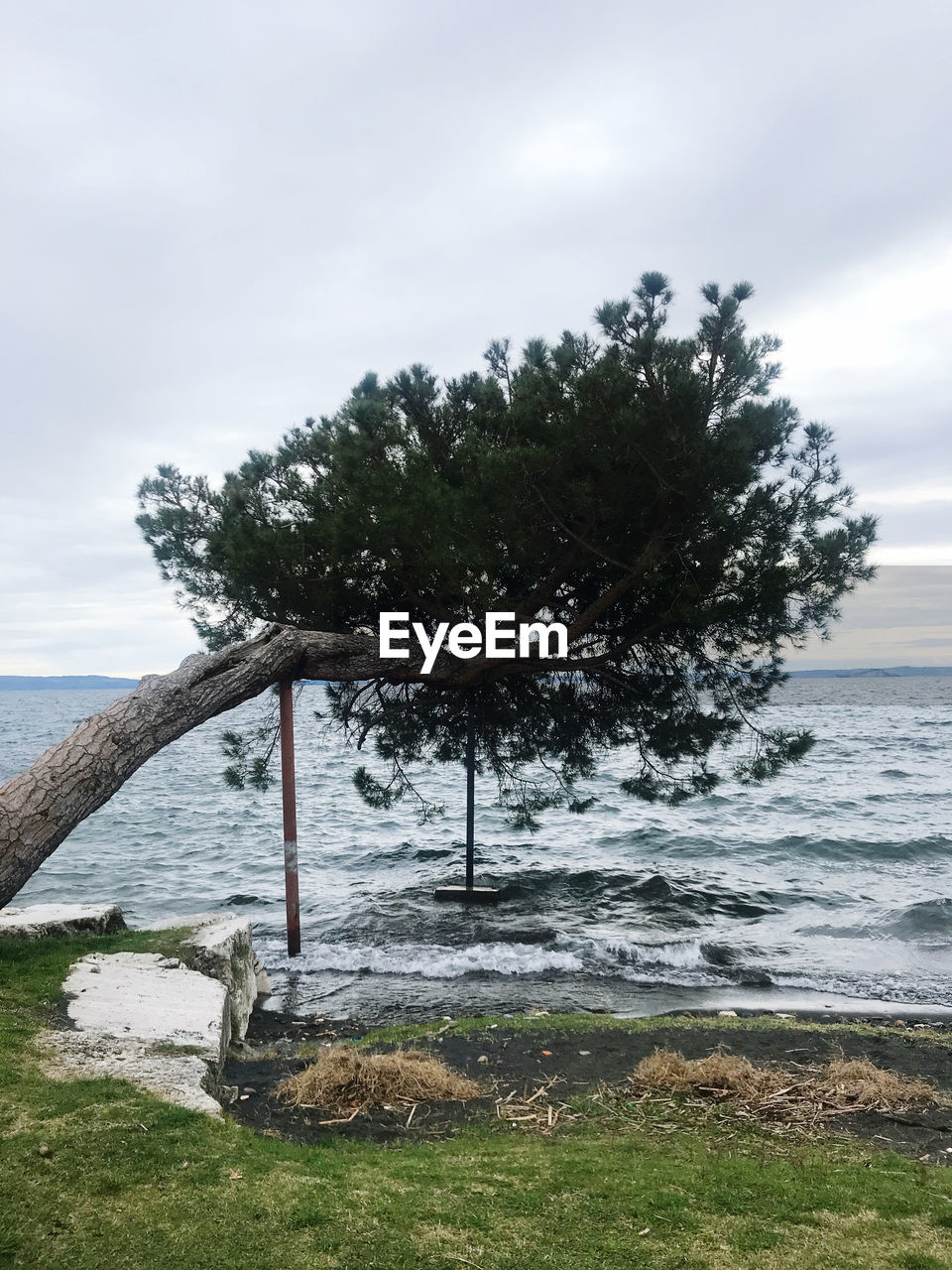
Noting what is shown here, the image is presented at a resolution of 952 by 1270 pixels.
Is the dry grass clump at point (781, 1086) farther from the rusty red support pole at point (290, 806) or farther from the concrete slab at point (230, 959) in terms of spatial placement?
the rusty red support pole at point (290, 806)

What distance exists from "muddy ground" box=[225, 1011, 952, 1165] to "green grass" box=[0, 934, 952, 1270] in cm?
50

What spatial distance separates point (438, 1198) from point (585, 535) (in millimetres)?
8817

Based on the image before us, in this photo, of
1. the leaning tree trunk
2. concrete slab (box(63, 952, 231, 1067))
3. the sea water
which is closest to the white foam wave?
the sea water

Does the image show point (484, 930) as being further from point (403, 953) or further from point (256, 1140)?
point (256, 1140)

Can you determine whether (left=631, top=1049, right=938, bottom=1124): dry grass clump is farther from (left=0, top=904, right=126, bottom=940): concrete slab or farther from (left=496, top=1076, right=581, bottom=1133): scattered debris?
(left=0, top=904, right=126, bottom=940): concrete slab

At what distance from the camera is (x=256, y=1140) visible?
17.7 ft

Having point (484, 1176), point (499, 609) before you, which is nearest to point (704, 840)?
point (499, 609)

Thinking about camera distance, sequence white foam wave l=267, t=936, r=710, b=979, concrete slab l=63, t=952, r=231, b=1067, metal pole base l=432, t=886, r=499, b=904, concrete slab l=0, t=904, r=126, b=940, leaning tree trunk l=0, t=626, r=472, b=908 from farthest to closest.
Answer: metal pole base l=432, t=886, r=499, b=904
white foam wave l=267, t=936, r=710, b=979
concrete slab l=0, t=904, r=126, b=940
leaning tree trunk l=0, t=626, r=472, b=908
concrete slab l=63, t=952, r=231, b=1067

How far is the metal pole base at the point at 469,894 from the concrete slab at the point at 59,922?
25.1ft

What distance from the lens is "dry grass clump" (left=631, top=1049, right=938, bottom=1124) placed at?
632 centimetres

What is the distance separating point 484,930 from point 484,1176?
34.0 ft

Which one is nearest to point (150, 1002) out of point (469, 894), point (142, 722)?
point (142, 722)

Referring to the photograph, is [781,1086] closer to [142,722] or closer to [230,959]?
[230,959]

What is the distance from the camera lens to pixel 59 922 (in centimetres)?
1016
